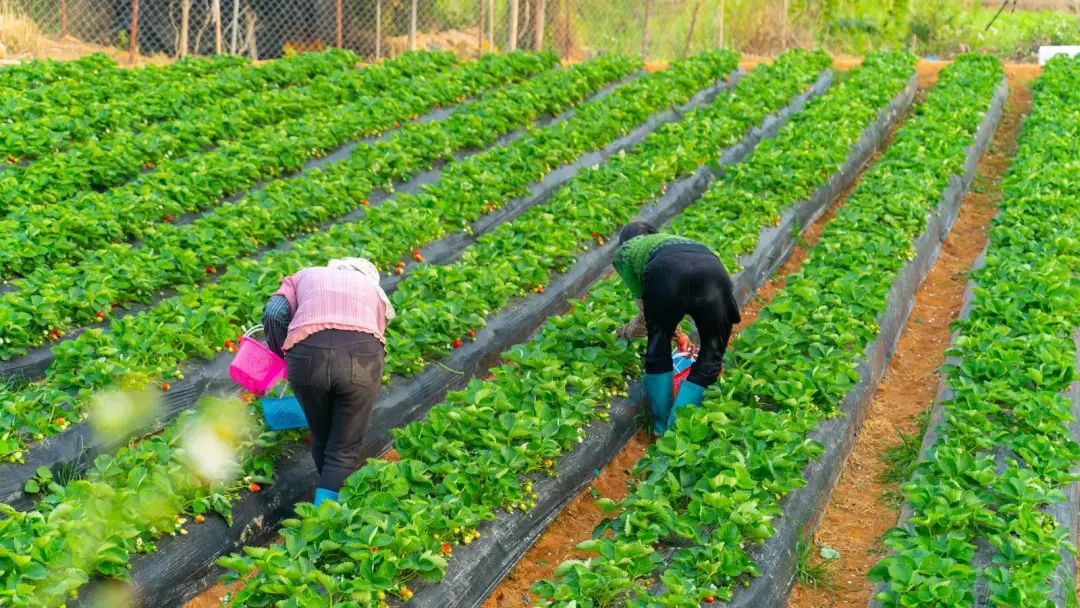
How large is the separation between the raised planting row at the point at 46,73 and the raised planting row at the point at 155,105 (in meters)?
0.61

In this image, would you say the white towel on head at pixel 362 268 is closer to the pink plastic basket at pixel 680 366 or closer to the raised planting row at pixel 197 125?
the pink plastic basket at pixel 680 366

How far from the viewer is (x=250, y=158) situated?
34.7ft

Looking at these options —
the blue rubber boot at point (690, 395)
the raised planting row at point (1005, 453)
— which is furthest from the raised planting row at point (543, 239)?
the raised planting row at point (1005, 453)

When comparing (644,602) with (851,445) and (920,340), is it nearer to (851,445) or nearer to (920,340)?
(851,445)

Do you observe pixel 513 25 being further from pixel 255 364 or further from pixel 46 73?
pixel 255 364

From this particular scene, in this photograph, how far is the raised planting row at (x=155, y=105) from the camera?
425 inches

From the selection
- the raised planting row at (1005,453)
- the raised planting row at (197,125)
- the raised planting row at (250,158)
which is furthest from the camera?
the raised planting row at (197,125)

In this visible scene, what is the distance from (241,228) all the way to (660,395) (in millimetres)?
3787

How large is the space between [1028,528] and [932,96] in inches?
391

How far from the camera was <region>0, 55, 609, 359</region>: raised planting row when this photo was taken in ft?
23.9

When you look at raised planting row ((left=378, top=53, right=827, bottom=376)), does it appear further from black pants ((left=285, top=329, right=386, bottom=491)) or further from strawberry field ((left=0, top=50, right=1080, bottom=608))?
black pants ((left=285, top=329, right=386, bottom=491))

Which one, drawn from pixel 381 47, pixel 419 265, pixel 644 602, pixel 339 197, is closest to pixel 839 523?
pixel 644 602

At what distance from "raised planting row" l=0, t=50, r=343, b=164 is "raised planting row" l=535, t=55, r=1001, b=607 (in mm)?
6066

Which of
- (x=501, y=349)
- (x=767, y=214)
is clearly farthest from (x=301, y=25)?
(x=501, y=349)
